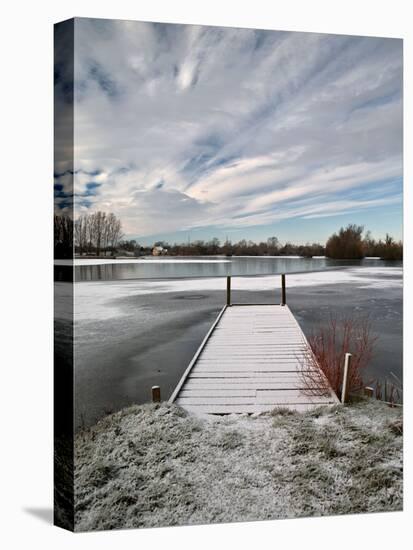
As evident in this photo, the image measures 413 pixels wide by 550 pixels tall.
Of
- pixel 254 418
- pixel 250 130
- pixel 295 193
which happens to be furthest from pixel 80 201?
pixel 254 418

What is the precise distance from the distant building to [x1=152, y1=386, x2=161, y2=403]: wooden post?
36.8 inches

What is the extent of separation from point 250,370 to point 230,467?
771mm

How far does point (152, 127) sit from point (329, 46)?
56.7 inches

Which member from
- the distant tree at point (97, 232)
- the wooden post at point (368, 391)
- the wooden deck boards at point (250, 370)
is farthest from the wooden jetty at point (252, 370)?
the distant tree at point (97, 232)

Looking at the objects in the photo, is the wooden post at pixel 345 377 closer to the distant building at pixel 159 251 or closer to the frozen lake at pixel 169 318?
the frozen lake at pixel 169 318

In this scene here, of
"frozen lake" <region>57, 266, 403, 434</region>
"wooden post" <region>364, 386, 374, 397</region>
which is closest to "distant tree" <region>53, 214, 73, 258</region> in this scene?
"frozen lake" <region>57, 266, 403, 434</region>

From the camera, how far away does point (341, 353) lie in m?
4.08

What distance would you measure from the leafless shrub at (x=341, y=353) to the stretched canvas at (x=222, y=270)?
0.04 ft

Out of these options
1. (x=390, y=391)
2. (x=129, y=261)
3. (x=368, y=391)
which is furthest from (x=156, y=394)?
(x=390, y=391)

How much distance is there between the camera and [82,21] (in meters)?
3.36

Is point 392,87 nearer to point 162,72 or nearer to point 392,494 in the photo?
point 162,72

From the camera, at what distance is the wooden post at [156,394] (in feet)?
12.2

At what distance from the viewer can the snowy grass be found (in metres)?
3.39

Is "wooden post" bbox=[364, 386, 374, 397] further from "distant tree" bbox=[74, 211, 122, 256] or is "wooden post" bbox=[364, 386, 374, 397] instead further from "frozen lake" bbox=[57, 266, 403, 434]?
"distant tree" bbox=[74, 211, 122, 256]
